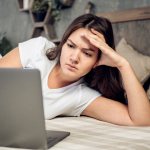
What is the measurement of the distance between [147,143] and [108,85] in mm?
579

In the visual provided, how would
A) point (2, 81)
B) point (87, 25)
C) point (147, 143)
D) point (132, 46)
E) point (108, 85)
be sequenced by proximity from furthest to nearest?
point (132, 46), point (108, 85), point (87, 25), point (147, 143), point (2, 81)

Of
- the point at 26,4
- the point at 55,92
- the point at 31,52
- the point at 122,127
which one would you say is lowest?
the point at 122,127

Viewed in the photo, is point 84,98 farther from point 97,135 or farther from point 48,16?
point 48,16

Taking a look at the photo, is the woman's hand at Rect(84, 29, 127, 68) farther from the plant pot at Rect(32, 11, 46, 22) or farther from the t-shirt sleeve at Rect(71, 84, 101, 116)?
the plant pot at Rect(32, 11, 46, 22)

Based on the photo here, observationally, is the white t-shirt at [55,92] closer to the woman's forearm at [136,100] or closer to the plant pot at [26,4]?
the woman's forearm at [136,100]

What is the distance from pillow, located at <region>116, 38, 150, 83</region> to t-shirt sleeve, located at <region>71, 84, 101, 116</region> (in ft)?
1.84

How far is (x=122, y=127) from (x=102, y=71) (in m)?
0.37

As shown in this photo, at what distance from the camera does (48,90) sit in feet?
5.62

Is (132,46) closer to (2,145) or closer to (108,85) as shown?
(108,85)

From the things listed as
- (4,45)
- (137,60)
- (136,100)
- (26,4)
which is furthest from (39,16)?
(136,100)

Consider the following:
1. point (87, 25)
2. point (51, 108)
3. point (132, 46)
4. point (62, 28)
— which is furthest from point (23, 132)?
point (62, 28)

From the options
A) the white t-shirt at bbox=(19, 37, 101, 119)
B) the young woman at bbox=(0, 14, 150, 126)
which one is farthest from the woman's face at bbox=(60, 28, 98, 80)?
the white t-shirt at bbox=(19, 37, 101, 119)

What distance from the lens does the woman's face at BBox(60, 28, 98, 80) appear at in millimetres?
1592

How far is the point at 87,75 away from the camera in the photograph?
1863 mm
